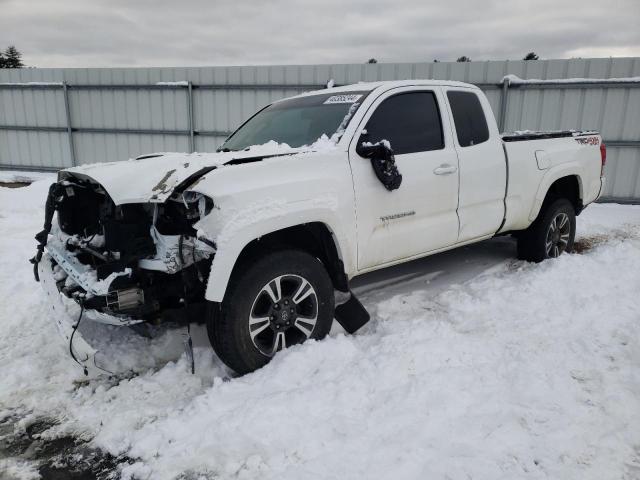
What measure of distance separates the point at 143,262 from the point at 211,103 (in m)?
10.3

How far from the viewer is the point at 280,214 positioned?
10.4 feet

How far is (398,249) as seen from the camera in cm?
398

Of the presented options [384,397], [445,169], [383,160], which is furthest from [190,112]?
[384,397]

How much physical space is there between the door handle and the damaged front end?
2.05m

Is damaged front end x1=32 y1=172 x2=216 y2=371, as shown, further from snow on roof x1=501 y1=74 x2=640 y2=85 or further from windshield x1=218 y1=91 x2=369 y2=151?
snow on roof x1=501 y1=74 x2=640 y2=85

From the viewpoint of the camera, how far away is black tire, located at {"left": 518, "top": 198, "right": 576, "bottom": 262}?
5.53 meters

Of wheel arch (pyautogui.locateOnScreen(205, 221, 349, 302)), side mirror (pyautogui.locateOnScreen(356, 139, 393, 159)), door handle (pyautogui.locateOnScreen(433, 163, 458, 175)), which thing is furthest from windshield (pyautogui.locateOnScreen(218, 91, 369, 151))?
door handle (pyautogui.locateOnScreen(433, 163, 458, 175))

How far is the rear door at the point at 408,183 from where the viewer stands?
3713mm

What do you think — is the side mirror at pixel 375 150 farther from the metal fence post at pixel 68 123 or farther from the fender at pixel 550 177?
the metal fence post at pixel 68 123

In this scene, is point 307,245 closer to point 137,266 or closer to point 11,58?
point 137,266

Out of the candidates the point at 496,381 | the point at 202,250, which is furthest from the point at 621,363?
the point at 202,250

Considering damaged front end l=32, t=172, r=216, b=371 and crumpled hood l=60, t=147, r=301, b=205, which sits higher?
crumpled hood l=60, t=147, r=301, b=205

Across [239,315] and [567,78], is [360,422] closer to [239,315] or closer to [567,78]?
[239,315]

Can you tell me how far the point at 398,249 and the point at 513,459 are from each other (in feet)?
6.18
